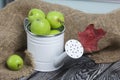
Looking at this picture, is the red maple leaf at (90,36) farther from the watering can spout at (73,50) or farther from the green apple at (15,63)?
the green apple at (15,63)

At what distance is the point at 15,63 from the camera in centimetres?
86

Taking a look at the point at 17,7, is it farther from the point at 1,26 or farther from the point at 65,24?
the point at 65,24

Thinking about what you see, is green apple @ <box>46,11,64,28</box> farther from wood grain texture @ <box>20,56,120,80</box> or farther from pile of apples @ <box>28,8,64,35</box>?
wood grain texture @ <box>20,56,120,80</box>

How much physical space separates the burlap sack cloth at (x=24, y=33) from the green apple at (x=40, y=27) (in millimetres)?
Answer: 97

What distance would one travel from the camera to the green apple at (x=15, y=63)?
0.87m

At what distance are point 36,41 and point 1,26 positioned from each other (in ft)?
0.75

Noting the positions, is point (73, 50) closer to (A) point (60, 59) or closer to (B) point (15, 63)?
(A) point (60, 59)

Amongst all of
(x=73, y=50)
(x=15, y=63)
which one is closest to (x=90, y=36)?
(x=73, y=50)

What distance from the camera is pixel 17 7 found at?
42.4 inches

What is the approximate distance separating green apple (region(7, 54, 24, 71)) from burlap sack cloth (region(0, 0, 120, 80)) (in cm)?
1

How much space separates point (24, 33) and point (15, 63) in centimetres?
18

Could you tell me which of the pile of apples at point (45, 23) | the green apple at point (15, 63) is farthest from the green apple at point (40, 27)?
the green apple at point (15, 63)

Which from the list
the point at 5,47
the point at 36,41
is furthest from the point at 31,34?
the point at 5,47

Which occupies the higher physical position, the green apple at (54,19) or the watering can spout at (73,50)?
the green apple at (54,19)
